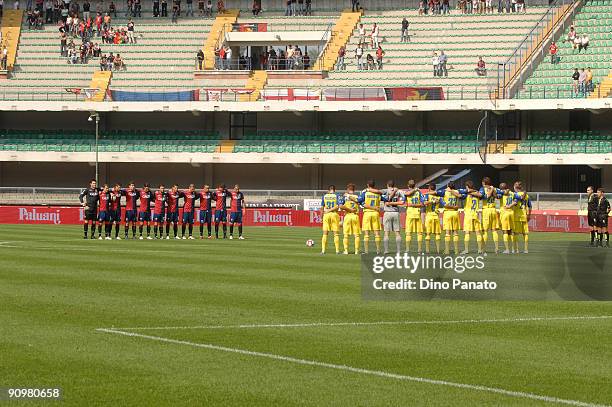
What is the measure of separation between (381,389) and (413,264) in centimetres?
569

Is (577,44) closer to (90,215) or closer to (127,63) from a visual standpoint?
(127,63)

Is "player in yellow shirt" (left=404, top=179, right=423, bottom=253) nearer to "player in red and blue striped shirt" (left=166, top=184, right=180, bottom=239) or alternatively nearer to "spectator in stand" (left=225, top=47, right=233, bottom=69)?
"player in red and blue striped shirt" (left=166, top=184, right=180, bottom=239)

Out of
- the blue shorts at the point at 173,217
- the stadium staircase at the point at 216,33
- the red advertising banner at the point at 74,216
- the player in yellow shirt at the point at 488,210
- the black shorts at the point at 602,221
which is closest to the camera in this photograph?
the player in yellow shirt at the point at 488,210

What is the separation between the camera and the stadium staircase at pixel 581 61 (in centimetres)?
5631

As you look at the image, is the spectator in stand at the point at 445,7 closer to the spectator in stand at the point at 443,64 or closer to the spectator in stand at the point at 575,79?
the spectator in stand at the point at 443,64

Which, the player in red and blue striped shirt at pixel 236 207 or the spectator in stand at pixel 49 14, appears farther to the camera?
the spectator in stand at pixel 49 14

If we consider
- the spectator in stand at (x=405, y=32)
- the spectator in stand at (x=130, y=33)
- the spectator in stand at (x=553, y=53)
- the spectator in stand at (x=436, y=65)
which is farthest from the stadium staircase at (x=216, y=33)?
the spectator in stand at (x=553, y=53)

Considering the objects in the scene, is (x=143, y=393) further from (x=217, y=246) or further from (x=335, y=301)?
(x=217, y=246)

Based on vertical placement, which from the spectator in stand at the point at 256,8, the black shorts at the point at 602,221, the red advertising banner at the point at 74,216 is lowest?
the red advertising banner at the point at 74,216

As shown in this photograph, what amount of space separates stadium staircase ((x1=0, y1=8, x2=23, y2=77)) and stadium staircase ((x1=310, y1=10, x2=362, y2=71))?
16997 mm

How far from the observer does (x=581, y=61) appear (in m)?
57.8

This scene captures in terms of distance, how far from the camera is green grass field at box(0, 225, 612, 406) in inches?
385

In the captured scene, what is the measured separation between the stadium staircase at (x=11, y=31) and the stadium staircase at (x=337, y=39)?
55.8ft

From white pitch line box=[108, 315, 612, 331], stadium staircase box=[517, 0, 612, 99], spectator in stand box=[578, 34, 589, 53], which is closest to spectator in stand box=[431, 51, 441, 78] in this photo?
stadium staircase box=[517, 0, 612, 99]
